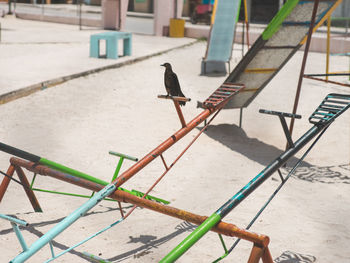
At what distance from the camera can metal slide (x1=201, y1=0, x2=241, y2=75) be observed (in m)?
11.0

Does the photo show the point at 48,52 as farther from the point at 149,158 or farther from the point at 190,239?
the point at 190,239

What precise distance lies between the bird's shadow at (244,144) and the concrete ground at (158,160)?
0.01 m

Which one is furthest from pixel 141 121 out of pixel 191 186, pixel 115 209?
pixel 115 209

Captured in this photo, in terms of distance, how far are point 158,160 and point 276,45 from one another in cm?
196

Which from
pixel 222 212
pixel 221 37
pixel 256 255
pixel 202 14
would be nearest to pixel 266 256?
pixel 256 255

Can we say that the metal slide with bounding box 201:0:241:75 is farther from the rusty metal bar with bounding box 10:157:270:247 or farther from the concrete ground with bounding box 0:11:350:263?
the rusty metal bar with bounding box 10:157:270:247

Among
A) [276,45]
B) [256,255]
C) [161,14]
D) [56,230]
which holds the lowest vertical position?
[256,255]

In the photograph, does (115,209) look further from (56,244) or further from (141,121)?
(141,121)

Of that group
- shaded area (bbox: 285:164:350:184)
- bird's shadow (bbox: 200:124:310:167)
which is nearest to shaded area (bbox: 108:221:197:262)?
shaded area (bbox: 285:164:350:184)

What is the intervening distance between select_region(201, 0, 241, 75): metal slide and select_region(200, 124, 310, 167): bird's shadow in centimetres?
412

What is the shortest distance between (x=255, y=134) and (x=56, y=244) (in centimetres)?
363

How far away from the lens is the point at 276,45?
19.9 ft

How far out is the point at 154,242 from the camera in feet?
11.8

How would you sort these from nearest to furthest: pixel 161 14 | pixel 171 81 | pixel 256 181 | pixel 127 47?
pixel 256 181, pixel 171 81, pixel 127 47, pixel 161 14
